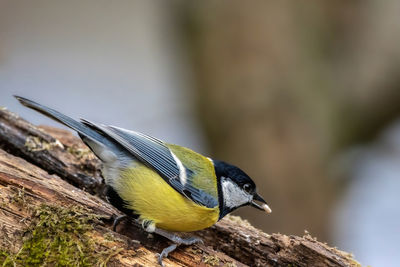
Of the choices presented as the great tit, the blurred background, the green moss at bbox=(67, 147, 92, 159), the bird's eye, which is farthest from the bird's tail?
the blurred background

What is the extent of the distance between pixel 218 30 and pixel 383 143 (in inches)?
67.6

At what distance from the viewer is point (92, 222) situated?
6.58 ft

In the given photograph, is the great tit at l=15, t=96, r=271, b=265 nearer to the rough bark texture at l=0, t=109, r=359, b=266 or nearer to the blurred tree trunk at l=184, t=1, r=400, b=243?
the rough bark texture at l=0, t=109, r=359, b=266

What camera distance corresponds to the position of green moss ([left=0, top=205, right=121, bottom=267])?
5.98 feet

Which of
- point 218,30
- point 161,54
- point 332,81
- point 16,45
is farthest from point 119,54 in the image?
point 332,81

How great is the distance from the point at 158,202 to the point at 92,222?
0.89 feet

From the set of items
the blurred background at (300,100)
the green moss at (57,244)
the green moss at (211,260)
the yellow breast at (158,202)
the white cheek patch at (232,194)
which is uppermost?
the blurred background at (300,100)

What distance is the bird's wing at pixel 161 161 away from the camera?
2.08 metres

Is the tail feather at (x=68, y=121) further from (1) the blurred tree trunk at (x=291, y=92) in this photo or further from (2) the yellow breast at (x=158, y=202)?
(1) the blurred tree trunk at (x=291, y=92)

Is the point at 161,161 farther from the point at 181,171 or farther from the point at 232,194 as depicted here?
the point at 232,194

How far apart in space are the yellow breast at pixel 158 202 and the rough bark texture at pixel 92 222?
0.11 meters

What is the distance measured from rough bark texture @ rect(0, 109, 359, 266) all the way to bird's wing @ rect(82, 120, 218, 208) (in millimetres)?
218

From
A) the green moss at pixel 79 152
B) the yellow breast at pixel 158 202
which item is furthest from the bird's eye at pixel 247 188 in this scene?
the green moss at pixel 79 152

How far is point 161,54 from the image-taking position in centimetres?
582
